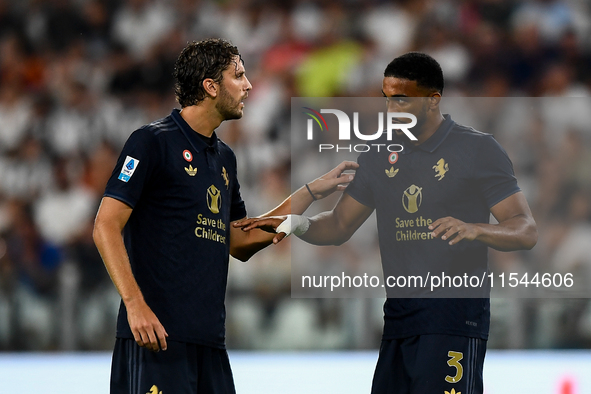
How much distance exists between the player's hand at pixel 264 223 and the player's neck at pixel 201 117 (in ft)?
1.83

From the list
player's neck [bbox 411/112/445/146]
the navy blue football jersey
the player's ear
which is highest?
the player's ear

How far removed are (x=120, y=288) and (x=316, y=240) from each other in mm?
1367

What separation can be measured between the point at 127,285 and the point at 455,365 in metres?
1.70

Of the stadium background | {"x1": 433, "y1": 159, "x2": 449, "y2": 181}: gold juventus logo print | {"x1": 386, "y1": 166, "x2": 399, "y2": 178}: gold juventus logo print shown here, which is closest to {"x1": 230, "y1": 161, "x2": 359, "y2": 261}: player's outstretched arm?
{"x1": 386, "y1": 166, "x2": 399, "y2": 178}: gold juventus logo print

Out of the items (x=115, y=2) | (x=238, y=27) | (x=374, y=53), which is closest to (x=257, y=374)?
(x=374, y=53)

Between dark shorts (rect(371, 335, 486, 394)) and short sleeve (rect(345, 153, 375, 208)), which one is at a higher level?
short sleeve (rect(345, 153, 375, 208))

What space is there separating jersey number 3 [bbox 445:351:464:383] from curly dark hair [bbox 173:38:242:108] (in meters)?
1.92

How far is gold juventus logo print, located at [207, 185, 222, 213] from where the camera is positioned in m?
4.26

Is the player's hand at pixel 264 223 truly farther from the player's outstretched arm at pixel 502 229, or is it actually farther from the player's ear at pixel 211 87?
the player's outstretched arm at pixel 502 229

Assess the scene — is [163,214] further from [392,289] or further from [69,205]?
[69,205]

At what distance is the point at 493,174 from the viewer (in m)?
4.29

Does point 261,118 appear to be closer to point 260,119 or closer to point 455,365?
point 260,119

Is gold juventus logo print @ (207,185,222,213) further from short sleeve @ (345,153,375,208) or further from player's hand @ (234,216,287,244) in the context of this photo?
short sleeve @ (345,153,375,208)

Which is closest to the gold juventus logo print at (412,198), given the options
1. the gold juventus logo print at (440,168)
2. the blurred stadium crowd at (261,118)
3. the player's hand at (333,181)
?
the gold juventus logo print at (440,168)
